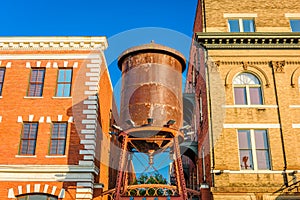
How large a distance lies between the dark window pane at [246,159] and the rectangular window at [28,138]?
10.7 m

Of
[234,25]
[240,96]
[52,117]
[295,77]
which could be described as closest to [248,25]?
[234,25]

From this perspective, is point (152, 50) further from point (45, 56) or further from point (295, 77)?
point (295, 77)

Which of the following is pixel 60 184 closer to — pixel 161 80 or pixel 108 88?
pixel 161 80

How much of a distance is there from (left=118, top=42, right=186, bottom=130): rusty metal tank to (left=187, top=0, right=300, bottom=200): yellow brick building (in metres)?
2.53

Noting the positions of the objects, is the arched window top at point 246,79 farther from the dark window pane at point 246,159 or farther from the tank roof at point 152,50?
the dark window pane at point 246,159

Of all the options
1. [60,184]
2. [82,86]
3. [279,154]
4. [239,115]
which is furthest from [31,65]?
[279,154]

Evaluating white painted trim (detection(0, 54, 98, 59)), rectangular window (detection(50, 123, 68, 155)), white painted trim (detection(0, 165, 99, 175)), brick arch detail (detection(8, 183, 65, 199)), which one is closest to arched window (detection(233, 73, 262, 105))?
white painted trim (detection(0, 54, 98, 59))

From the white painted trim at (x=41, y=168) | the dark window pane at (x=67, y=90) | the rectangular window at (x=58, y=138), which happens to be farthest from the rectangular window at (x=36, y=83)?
the white painted trim at (x=41, y=168)

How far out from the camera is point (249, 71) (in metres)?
19.0

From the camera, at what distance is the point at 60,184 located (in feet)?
56.7

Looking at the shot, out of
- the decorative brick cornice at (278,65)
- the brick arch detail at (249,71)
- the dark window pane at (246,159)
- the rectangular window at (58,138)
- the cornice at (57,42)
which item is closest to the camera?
the dark window pane at (246,159)

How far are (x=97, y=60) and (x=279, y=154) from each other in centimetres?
1108

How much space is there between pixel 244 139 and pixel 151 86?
5.60 m

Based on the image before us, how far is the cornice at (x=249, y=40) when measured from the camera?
19000 mm
